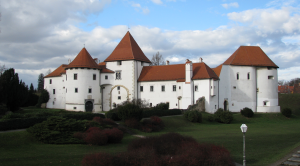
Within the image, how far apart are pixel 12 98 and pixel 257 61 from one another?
3800cm

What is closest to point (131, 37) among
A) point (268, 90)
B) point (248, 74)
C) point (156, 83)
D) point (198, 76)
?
point (156, 83)

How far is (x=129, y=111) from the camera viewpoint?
26.1 m

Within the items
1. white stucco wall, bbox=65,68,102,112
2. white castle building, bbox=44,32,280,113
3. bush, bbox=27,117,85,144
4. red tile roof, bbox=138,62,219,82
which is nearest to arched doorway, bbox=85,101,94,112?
white castle building, bbox=44,32,280,113

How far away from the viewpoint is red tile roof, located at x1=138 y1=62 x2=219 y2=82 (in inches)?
1558

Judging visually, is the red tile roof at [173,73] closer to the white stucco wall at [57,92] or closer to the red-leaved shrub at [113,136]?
the white stucco wall at [57,92]

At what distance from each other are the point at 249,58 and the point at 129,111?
26713 millimetres

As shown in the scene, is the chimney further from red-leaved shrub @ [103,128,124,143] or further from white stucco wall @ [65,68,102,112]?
red-leaved shrub @ [103,128,124,143]

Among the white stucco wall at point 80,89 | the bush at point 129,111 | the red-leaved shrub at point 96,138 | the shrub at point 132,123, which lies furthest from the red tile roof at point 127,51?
the red-leaved shrub at point 96,138

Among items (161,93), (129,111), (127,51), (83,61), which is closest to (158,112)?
(129,111)

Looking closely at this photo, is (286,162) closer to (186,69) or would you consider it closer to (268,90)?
(186,69)

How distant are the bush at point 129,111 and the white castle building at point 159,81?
14403mm

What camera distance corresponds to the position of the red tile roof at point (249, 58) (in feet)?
142

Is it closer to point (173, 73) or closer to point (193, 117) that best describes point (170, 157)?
point (193, 117)

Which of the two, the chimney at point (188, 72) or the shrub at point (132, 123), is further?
the chimney at point (188, 72)
